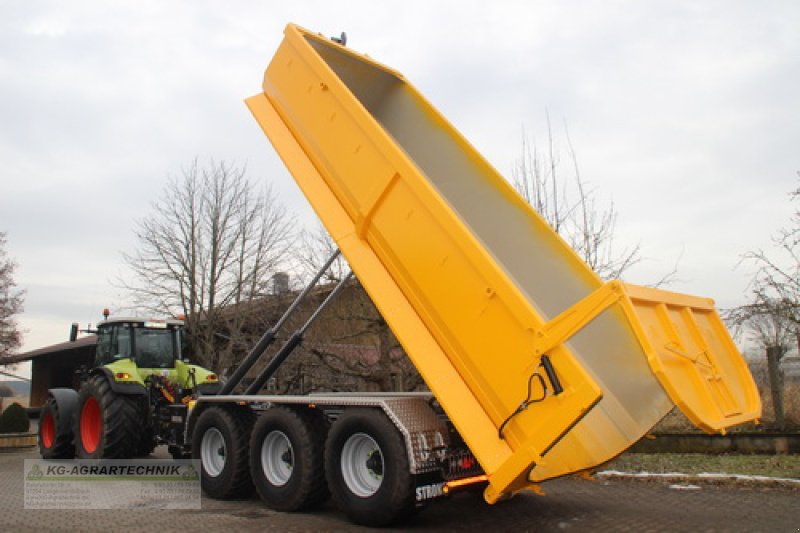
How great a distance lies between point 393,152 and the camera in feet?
17.3

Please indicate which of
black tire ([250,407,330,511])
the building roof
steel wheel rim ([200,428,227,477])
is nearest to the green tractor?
steel wheel rim ([200,428,227,477])

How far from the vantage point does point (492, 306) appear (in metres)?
4.61

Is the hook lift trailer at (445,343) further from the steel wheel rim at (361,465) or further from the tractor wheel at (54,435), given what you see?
the tractor wheel at (54,435)

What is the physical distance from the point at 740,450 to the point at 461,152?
6447 millimetres

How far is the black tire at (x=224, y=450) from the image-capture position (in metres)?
6.87

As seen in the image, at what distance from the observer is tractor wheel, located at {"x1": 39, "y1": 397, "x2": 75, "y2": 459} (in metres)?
10.3

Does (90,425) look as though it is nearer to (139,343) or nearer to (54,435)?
(54,435)

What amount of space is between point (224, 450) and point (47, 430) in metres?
5.50

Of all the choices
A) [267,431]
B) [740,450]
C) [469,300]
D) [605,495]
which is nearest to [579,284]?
[469,300]

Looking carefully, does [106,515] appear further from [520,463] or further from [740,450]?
[740,450]

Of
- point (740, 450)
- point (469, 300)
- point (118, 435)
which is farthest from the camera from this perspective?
point (740, 450)

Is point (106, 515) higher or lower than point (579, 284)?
lower

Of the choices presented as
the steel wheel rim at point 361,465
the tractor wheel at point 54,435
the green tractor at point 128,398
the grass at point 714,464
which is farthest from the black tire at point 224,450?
the grass at point 714,464

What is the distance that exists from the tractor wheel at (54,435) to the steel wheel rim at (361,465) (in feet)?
21.9
